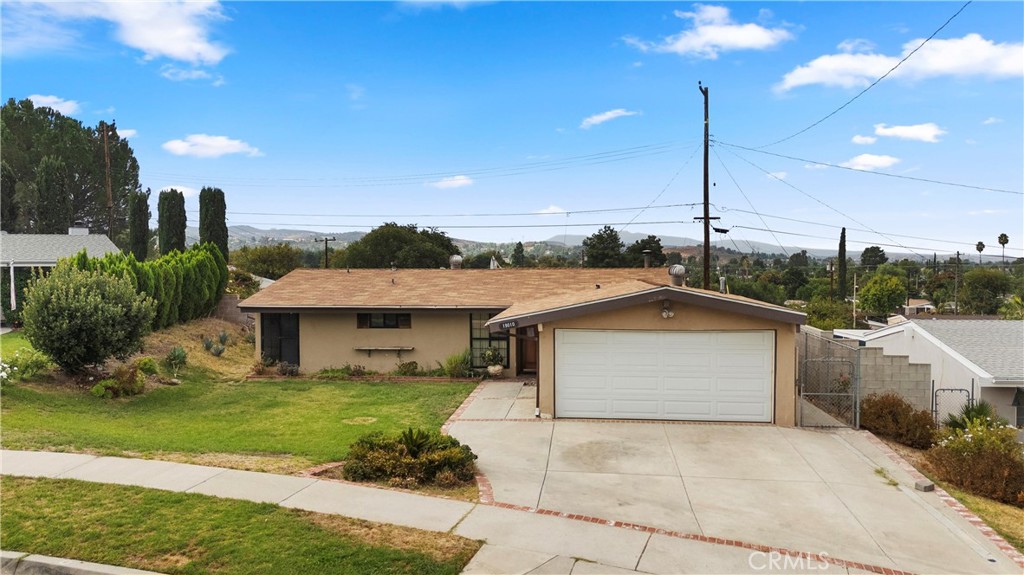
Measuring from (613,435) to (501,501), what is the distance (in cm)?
449

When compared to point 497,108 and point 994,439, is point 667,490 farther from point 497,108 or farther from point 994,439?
point 497,108

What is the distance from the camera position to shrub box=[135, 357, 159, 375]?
54.4ft

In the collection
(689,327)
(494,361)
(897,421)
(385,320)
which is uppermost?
(689,327)

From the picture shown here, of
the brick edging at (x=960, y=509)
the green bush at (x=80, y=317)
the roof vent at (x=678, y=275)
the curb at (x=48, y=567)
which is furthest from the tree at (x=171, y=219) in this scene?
the brick edging at (x=960, y=509)

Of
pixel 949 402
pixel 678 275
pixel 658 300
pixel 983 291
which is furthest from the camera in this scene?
pixel 983 291

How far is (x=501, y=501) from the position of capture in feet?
27.6

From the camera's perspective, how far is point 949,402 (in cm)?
1579

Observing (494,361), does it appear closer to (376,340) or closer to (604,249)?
(376,340)

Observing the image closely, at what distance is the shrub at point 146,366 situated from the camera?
16594mm

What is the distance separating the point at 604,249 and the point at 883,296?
1180 inches

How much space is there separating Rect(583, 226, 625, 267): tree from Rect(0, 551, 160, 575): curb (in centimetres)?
6703

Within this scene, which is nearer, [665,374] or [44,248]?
[665,374]

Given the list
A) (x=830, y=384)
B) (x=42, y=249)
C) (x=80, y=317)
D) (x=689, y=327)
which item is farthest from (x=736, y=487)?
(x=42, y=249)

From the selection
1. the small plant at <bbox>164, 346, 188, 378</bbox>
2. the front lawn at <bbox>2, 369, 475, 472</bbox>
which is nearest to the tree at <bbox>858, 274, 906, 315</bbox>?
the front lawn at <bbox>2, 369, 475, 472</bbox>
